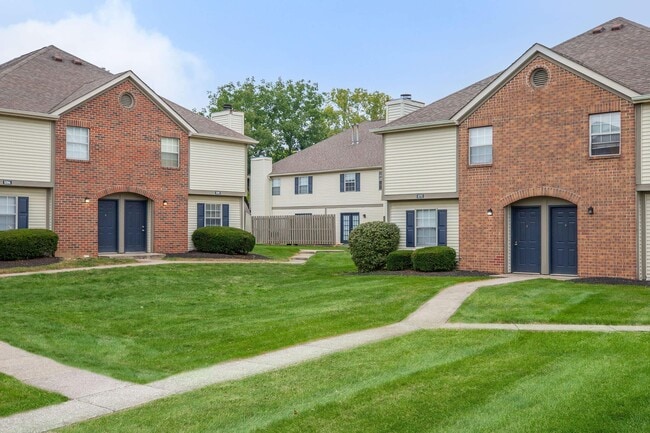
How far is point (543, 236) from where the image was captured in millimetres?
21359

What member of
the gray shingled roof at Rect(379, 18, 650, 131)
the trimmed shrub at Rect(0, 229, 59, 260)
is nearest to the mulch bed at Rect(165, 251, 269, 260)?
the trimmed shrub at Rect(0, 229, 59, 260)

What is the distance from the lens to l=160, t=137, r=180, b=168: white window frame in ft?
90.9

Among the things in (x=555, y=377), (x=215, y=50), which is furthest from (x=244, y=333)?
(x=215, y=50)

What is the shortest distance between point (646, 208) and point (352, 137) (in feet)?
90.1

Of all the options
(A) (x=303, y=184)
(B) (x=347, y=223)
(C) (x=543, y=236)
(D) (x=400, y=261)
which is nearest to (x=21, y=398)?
(D) (x=400, y=261)

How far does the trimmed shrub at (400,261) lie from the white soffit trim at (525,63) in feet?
16.0

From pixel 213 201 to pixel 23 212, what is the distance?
8.45 metres

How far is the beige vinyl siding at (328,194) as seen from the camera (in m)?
41.1

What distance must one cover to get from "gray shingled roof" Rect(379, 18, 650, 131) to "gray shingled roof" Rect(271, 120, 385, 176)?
52.4ft

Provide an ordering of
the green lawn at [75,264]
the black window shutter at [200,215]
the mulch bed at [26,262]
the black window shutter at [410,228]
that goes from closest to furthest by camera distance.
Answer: the green lawn at [75,264] → the mulch bed at [26,262] → the black window shutter at [410,228] → the black window shutter at [200,215]

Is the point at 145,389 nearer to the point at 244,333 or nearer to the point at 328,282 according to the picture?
the point at 244,333

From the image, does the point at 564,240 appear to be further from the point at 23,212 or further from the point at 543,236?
the point at 23,212

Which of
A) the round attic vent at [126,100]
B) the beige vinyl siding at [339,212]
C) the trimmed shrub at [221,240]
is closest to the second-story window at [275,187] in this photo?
the beige vinyl siding at [339,212]

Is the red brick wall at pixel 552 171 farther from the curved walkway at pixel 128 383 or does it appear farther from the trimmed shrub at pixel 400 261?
the curved walkway at pixel 128 383
